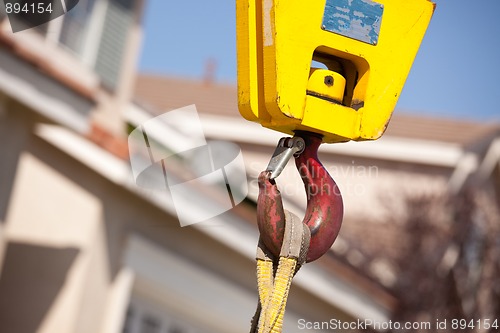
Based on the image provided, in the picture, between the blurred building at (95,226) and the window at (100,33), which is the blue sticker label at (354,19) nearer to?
the blurred building at (95,226)

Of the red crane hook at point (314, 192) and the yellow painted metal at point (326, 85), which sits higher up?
the yellow painted metal at point (326, 85)

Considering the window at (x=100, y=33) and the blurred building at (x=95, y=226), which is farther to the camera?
the window at (x=100, y=33)

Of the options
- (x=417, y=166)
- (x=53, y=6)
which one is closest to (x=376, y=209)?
(x=417, y=166)

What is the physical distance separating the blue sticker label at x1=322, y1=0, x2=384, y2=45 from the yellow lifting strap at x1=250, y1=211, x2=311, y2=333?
42 centimetres

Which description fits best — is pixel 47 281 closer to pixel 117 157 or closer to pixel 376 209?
pixel 117 157

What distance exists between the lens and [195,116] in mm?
14156

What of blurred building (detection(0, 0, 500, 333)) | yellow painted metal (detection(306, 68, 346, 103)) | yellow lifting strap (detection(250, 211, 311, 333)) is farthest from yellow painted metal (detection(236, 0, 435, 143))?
blurred building (detection(0, 0, 500, 333))

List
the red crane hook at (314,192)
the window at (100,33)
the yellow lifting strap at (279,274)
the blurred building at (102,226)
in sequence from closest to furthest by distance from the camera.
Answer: the yellow lifting strap at (279,274), the red crane hook at (314,192), the blurred building at (102,226), the window at (100,33)

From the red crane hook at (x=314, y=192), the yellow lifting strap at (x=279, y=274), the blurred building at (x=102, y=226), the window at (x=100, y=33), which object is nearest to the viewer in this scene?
the yellow lifting strap at (x=279, y=274)

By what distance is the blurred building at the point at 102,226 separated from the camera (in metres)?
6.75

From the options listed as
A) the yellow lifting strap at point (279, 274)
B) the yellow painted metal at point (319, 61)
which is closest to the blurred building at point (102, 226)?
the yellow painted metal at point (319, 61)

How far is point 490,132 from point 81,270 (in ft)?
29.8

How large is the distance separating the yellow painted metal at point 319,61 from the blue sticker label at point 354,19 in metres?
0.01

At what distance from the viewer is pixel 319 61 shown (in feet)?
7.43
